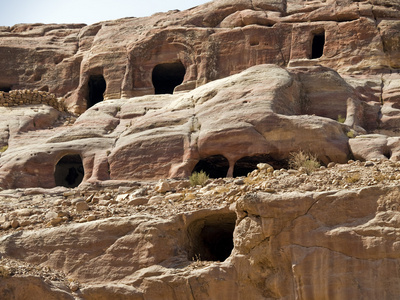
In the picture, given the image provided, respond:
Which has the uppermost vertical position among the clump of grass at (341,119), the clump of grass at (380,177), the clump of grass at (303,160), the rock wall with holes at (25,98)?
the clump of grass at (380,177)

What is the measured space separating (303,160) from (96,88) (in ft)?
59.7

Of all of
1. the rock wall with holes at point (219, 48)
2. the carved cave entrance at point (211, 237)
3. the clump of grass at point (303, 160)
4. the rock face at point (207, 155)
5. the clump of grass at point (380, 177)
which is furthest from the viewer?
the rock wall with holes at point (219, 48)

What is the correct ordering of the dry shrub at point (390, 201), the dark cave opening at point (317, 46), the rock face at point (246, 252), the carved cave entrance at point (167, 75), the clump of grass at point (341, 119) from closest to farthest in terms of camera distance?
the rock face at point (246, 252) → the dry shrub at point (390, 201) → the clump of grass at point (341, 119) → the dark cave opening at point (317, 46) → the carved cave entrance at point (167, 75)

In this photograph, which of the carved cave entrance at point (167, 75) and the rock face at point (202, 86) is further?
the carved cave entrance at point (167, 75)

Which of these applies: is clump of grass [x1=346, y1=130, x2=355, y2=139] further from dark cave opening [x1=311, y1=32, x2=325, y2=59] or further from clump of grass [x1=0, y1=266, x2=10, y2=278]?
dark cave opening [x1=311, y1=32, x2=325, y2=59]

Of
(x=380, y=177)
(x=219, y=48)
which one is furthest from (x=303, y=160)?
(x=219, y=48)

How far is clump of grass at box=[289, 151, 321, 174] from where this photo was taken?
18.2 meters

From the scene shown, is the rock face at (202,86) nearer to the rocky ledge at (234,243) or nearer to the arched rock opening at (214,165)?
the arched rock opening at (214,165)

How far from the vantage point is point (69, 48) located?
36.0 metres

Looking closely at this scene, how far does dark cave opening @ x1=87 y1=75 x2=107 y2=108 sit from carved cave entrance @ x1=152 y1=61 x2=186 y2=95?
8.63 ft

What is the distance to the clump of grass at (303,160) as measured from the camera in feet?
59.7

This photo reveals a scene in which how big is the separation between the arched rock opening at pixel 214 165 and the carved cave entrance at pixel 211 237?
3561 mm

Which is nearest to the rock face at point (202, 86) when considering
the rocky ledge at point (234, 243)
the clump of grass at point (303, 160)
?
the clump of grass at point (303, 160)

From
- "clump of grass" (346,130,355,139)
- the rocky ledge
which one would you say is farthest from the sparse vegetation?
the rocky ledge
